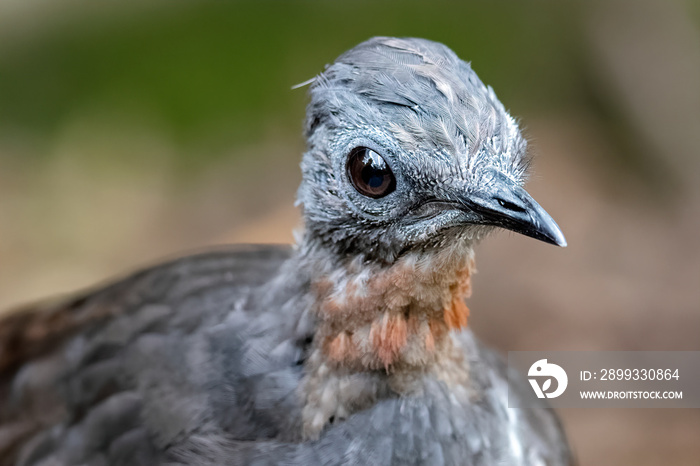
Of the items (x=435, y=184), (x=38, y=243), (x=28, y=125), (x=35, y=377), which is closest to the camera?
(x=435, y=184)

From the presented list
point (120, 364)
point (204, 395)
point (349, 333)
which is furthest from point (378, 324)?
point (120, 364)

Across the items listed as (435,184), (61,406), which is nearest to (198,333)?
(61,406)

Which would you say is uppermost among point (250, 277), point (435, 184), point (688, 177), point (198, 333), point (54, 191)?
point (688, 177)

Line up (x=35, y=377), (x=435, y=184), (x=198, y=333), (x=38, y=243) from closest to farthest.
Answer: (x=435, y=184), (x=198, y=333), (x=35, y=377), (x=38, y=243)

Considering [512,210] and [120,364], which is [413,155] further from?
[120,364]

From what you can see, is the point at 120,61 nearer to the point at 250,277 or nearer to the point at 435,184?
the point at 250,277
